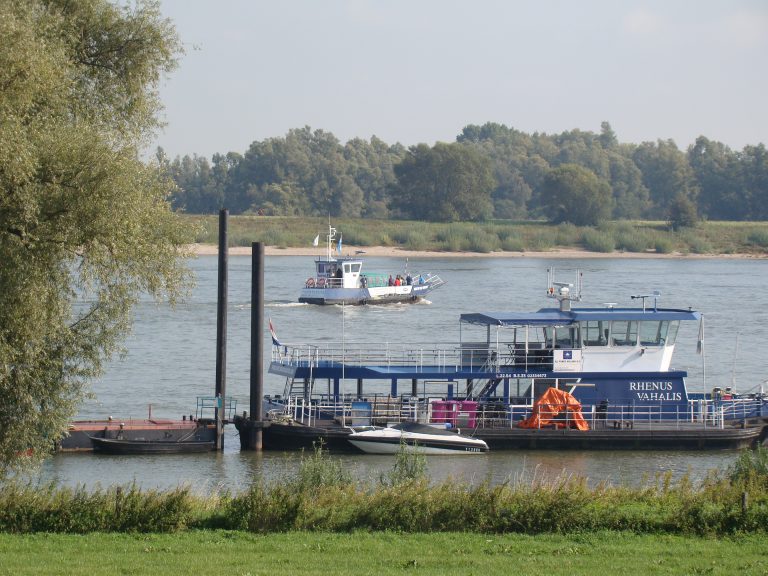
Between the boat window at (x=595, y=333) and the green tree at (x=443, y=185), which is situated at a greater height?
the green tree at (x=443, y=185)

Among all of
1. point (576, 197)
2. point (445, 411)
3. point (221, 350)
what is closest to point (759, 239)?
point (576, 197)

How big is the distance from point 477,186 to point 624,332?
123m

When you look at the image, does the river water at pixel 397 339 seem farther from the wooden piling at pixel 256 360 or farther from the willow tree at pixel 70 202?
the willow tree at pixel 70 202

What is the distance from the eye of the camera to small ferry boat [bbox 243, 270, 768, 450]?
33031 mm

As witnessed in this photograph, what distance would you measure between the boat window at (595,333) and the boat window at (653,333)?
103 centimetres

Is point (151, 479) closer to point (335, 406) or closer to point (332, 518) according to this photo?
point (335, 406)

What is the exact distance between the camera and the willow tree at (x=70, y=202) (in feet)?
55.8

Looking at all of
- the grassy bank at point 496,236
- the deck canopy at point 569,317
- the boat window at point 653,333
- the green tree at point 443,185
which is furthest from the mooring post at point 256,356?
the green tree at point 443,185

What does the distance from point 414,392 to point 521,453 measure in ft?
12.1

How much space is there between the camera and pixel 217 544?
16.5 m

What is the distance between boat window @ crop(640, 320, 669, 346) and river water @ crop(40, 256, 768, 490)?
3.12 metres

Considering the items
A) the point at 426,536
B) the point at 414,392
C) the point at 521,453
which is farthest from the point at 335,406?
the point at 426,536

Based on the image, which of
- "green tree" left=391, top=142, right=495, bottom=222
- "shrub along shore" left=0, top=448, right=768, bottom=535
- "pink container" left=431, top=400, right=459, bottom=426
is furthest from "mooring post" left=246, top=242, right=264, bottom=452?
"green tree" left=391, top=142, right=495, bottom=222

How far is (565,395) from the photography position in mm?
33469
